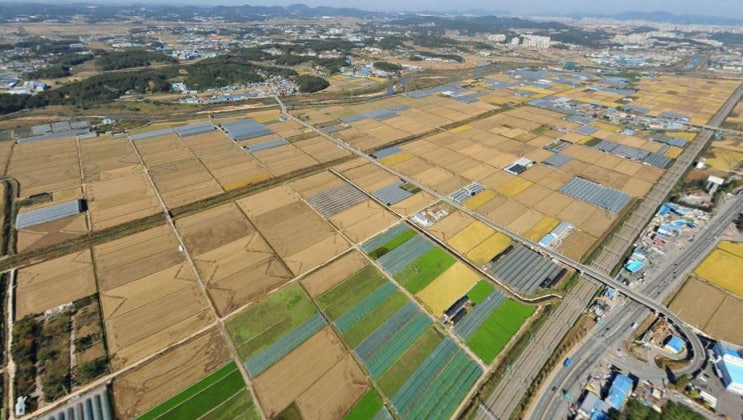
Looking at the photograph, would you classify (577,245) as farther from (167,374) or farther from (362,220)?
(167,374)

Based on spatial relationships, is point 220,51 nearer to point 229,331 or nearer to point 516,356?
point 229,331

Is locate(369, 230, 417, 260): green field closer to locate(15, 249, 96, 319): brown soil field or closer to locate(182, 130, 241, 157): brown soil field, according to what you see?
locate(15, 249, 96, 319): brown soil field

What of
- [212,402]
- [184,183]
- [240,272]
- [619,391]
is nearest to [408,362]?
[212,402]

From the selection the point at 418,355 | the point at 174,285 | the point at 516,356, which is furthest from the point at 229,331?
the point at 516,356

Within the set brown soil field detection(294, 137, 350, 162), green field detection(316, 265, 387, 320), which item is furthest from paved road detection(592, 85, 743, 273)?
brown soil field detection(294, 137, 350, 162)

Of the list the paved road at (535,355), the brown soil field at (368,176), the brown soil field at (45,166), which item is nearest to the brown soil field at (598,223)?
the paved road at (535,355)
